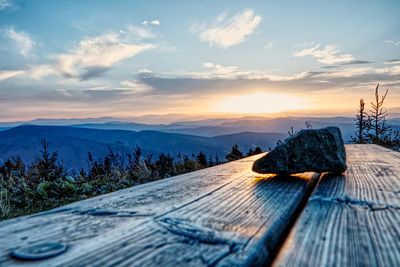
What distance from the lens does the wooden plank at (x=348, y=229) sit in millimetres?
581

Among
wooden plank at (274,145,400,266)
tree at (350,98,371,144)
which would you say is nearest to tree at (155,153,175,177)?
wooden plank at (274,145,400,266)

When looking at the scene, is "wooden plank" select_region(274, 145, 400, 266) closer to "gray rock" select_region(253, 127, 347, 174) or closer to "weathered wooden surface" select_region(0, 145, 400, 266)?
"weathered wooden surface" select_region(0, 145, 400, 266)

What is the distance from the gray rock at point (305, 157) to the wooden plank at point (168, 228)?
0.37 metres

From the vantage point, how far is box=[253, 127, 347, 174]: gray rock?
1.58m

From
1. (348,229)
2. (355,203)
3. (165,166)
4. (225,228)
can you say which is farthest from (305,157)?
(165,166)

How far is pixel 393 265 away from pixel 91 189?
6.24 m

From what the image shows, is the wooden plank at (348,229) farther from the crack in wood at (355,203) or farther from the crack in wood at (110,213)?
the crack in wood at (110,213)

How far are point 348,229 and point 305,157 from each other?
936 millimetres

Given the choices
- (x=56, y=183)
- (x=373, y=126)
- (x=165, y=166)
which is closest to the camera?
(x=56, y=183)

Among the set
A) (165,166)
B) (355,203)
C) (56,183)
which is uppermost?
(355,203)

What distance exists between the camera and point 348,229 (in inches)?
28.7

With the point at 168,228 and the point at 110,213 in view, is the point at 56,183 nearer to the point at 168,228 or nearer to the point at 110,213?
the point at 110,213

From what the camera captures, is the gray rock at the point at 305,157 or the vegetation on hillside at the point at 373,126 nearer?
the gray rock at the point at 305,157

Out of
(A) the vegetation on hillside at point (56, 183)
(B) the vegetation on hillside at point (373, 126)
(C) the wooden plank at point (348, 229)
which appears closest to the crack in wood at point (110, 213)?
(C) the wooden plank at point (348, 229)
